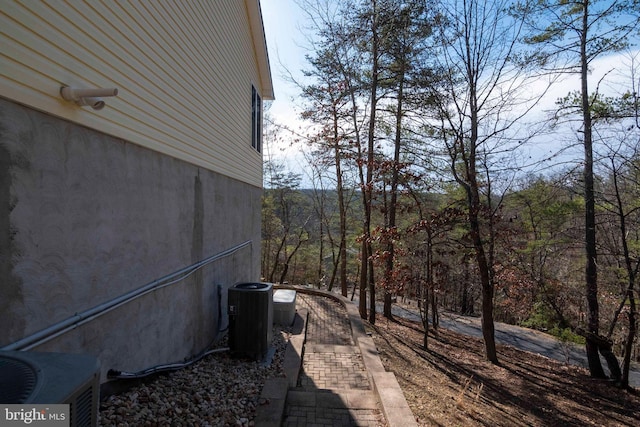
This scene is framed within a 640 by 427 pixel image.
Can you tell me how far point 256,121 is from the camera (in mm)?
9086

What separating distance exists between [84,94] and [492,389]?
7004 millimetres

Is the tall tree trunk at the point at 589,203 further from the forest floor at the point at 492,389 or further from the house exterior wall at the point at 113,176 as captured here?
the house exterior wall at the point at 113,176

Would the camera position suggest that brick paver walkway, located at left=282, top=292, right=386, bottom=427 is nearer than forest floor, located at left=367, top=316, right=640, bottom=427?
Yes

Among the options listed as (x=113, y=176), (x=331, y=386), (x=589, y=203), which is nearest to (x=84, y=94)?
(x=113, y=176)

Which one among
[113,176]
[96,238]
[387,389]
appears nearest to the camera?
[96,238]

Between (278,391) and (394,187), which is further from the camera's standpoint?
(394,187)

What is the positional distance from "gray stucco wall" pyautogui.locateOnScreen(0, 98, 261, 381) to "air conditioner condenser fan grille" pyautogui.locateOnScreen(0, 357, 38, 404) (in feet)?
2.41

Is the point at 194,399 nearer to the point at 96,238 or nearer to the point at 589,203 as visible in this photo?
the point at 96,238

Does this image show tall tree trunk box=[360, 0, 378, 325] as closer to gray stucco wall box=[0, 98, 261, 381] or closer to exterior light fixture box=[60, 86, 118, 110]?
gray stucco wall box=[0, 98, 261, 381]

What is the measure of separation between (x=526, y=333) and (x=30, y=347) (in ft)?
55.6

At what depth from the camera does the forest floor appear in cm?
427

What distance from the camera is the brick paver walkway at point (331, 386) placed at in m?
3.59

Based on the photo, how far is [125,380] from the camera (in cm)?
305

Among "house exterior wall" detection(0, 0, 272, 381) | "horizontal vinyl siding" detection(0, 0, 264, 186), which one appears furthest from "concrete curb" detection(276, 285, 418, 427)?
"horizontal vinyl siding" detection(0, 0, 264, 186)
